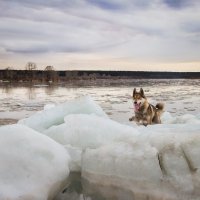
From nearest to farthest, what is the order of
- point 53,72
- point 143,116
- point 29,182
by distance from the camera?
1. point 29,182
2. point 143,116
3. point 53,72

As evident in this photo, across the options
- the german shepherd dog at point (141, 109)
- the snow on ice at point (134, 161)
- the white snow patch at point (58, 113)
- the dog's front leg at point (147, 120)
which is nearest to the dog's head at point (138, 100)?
the german shepherd dog at point (141, 109)

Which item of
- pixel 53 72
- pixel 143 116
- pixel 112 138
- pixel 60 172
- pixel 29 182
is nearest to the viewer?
pixel 29 182

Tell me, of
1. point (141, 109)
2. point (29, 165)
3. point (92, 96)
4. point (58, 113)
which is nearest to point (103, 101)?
point (92, 96)

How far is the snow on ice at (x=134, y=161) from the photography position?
13.5 feet

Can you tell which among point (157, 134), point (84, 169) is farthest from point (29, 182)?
point (157, 134)

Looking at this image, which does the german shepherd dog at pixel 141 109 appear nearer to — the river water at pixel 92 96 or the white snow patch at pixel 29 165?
the river water at pixel 92 96

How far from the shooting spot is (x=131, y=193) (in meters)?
4.27

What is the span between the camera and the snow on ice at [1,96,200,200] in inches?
162

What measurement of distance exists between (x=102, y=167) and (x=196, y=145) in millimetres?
1056

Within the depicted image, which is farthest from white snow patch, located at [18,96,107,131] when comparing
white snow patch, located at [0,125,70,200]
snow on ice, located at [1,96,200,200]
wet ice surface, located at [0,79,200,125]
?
wet ice surface, located at [0,79,200,125]

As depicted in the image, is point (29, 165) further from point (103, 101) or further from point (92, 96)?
point (92, 96)

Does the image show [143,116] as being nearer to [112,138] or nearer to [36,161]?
[112,138]

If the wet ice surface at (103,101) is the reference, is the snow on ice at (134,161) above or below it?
above

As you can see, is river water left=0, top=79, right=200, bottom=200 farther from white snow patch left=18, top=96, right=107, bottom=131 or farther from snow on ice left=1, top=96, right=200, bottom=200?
white snow patch left=18, top=96, right=107, bottom=131
